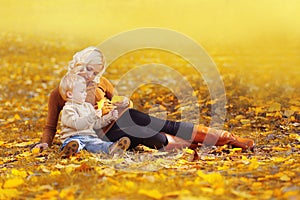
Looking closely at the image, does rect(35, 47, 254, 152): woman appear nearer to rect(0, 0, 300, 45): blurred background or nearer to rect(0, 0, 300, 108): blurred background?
rect(0, 0, 300, 108): blurred background

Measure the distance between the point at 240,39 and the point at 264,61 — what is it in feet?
14.4

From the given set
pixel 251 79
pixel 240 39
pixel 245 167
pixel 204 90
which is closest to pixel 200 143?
pixel 245 167

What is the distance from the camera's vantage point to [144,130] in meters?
4.91

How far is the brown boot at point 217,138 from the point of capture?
498 cm

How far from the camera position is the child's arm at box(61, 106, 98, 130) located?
15.6 feet

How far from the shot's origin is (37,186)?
3600 mm

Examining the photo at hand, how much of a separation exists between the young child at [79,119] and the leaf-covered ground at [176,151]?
132 mm

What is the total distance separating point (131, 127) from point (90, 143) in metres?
0.43

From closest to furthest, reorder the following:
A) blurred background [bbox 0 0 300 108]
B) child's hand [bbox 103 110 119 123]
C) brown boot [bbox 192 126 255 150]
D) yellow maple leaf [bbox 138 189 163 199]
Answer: yellow maple leaf [bbox 138 189 163 199] → child's hand [bbox 103 110 119 123] → brown boot [bbox 192 126 255 150] → blurred background [bbox 0 0 300 108]

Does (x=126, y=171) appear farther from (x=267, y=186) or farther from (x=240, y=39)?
(x=240, y=39)

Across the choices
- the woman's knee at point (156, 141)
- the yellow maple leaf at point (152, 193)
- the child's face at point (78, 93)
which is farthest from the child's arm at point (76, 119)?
the yellow maple leaf at point (152, 193)

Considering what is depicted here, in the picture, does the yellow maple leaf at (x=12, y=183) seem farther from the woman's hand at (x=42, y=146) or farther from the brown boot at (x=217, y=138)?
the brown boot at (x=217, y=138)

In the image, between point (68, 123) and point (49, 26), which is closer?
point (68, 123)

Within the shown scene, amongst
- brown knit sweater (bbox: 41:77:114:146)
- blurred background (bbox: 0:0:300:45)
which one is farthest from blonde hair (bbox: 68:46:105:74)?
blurred background (bbox: 0:0:300:45)
